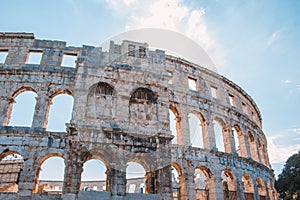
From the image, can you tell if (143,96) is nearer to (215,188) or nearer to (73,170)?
(73,170)

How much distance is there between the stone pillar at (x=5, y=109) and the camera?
12102 mm

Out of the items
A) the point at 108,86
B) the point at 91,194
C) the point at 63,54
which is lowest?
the point at 91,194

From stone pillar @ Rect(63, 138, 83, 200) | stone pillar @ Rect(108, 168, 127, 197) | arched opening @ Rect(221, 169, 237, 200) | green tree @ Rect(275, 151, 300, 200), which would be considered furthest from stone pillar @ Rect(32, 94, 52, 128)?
green tree @ Rect(275, 151, 300, 200)

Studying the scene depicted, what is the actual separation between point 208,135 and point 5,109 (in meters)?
11.5

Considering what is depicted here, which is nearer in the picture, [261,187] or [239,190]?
[239,190]

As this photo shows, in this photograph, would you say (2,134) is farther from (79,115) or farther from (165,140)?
(165,140)

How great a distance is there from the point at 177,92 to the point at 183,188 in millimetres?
5703

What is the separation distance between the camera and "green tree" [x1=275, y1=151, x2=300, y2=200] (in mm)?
14742

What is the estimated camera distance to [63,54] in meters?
14.3

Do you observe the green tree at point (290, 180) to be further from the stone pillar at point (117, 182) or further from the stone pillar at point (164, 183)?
the stone pillar at point (117, 182)

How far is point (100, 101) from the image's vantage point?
451 inches

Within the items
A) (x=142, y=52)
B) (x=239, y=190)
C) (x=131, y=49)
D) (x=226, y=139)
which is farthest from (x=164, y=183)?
(x=226, y=139)

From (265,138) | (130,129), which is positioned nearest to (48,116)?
(130,129)

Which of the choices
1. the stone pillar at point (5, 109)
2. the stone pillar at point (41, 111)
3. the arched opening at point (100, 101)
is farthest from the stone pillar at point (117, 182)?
the stone pillar at point (5, 109)
